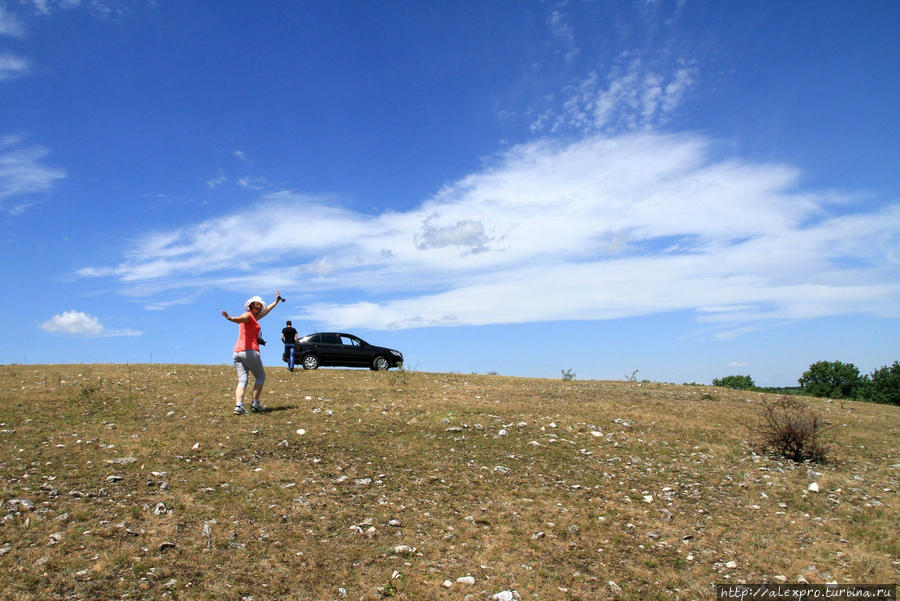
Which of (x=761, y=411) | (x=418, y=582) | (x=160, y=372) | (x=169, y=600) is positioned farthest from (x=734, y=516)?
(x=160, y=372)

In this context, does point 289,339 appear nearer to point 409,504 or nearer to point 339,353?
point 339,353

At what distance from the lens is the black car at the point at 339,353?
77.9 feet

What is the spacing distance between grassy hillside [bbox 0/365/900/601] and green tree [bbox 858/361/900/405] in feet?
130

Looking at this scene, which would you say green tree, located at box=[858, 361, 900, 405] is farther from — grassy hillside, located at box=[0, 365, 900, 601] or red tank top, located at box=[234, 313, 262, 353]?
red tank top, located at box=[234, 313, 262, 353]

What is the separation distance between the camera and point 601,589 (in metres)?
5.74

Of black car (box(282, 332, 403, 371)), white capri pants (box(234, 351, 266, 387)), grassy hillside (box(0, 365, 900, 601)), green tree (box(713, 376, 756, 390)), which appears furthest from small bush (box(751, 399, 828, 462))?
green tree (box(713, 376, 756, 390))

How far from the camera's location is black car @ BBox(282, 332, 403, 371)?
23734 mm

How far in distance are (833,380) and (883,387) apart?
3.69m

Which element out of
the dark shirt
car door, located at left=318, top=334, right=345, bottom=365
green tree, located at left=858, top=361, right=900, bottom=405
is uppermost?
the dark shirt

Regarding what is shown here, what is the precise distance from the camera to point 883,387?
45.8 meters

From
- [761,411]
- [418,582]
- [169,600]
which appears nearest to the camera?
[169,600]

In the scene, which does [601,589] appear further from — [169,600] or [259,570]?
[169,600]

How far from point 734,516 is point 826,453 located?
565 centimetres

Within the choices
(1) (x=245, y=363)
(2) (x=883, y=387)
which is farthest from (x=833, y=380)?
(1) (x=245, y=363)
